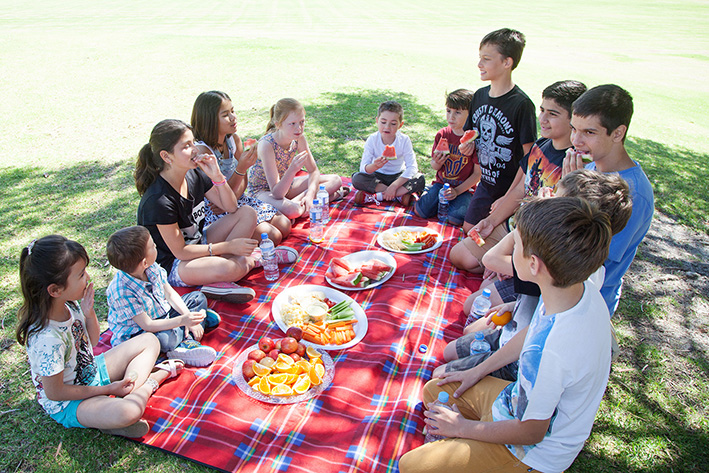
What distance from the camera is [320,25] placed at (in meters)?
27.7

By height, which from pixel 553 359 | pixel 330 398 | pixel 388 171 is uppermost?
pixel 553 359

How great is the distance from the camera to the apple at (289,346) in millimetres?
3527

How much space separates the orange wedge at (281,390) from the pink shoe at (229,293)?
1215 mm

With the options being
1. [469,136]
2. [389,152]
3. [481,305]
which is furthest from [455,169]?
[481,305]

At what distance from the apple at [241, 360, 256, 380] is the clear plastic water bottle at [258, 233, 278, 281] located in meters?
1.38

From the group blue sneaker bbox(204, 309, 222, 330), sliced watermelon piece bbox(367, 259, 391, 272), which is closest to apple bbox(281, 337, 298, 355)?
blue sneaker bbox(204, 309, 222, 330)

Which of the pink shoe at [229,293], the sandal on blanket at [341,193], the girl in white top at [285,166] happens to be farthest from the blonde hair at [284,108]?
the pink shoe at [229,293]

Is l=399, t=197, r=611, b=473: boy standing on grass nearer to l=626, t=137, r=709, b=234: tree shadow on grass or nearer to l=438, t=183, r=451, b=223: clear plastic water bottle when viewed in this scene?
l=438, t=183, r=451, b=223: clear plastic water bottle

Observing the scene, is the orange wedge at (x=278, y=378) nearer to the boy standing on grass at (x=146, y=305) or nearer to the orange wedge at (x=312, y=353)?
the orange wedge at (x=312, y=353)

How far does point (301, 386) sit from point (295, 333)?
0.53 metres

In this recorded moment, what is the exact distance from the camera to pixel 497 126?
5191 mm

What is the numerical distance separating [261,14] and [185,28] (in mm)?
10117

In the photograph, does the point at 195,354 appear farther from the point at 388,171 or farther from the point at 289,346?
the point at 388,171

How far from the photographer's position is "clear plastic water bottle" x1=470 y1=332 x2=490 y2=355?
3324 mm
